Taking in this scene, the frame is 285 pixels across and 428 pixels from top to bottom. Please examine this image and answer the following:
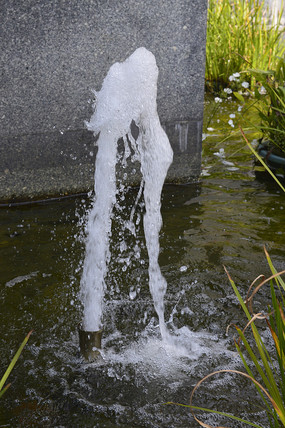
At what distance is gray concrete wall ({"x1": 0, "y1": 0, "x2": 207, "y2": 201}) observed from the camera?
3527mm

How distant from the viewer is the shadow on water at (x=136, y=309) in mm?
2074

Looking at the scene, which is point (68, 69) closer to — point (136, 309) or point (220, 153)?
point (220, 153)

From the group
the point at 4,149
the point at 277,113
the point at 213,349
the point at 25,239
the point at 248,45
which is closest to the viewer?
the point at 213,349

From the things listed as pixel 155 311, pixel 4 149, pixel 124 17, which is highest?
pixel 124 17

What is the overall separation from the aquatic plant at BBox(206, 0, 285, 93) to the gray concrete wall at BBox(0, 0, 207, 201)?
2.48 metres

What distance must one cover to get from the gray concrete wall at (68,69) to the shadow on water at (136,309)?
258mm

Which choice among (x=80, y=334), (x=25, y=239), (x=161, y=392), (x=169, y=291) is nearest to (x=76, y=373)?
(x=80, y=334)

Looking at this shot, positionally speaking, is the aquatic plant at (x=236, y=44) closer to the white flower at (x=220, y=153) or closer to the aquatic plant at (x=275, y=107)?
the white flower at (x=220, y=153)

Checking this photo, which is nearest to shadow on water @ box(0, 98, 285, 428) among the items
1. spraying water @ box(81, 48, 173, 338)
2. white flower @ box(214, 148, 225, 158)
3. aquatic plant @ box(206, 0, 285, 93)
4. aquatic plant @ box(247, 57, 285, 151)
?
spraying water @ box(81, 48, 173, 338)

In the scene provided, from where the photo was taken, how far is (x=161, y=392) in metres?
2.14

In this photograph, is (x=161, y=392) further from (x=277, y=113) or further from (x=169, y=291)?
(x=277, y=113)

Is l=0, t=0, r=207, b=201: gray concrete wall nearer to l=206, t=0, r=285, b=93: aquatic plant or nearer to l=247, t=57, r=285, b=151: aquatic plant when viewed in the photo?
l=247, t=57, r=285, b=151: aquatic plant

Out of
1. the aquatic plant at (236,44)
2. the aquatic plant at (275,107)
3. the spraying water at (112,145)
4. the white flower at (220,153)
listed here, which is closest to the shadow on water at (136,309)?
the spraying water at (112,145)

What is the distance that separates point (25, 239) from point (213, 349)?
4.62 ft
